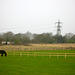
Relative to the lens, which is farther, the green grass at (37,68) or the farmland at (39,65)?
the farmland at (39,65)

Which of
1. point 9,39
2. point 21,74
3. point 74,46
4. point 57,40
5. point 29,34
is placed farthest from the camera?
point 29,34

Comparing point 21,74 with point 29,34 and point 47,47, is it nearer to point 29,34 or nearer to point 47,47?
point 47,47

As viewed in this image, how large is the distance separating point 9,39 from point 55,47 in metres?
33.1

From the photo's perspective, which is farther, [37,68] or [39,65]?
[39,65]

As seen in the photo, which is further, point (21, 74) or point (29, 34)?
point (29, 34)

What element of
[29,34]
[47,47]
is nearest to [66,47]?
[47,47]

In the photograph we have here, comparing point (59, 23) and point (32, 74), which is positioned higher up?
point (59, 23)

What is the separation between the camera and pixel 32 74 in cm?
1173

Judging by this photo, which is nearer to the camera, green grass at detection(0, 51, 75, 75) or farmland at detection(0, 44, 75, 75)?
green grass at detection(0, 51, 75, 75)

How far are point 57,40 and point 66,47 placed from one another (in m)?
15.1

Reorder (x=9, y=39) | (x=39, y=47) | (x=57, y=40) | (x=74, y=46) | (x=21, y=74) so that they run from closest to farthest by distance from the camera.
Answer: (x=21, y=74), (x=39, y=47), (x=74, y=46), (x=57, y=40), (x=9, y=39)

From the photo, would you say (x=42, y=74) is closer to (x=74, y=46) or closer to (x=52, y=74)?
(x=52, y=74)

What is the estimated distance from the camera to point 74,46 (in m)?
60.4

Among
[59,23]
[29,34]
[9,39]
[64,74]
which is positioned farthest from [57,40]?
[64,74]
